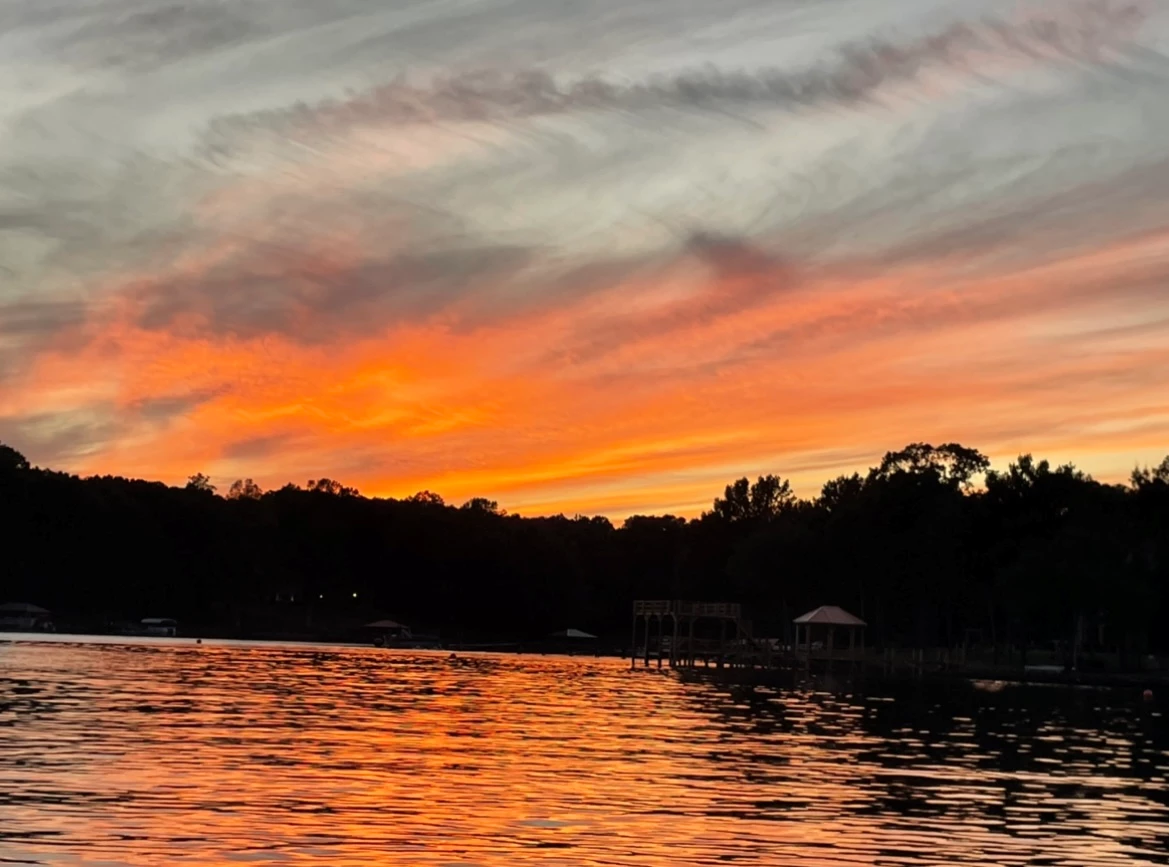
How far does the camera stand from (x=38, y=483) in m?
197

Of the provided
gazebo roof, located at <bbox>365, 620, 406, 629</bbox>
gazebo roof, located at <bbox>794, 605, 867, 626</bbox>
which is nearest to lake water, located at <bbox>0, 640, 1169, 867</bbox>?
gazebo roof, located at <bbox>794, 605, 867, 626</bbox>

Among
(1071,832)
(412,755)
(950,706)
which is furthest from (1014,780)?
(950,706)

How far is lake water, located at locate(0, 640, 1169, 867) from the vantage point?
23.4 m

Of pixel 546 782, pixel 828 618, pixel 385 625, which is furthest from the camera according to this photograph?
pixel 385 625

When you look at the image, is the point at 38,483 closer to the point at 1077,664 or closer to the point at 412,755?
the point at 1077,664

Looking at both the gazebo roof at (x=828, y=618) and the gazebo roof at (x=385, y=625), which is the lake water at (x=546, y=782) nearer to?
the gazebo roof at (x=828, y=618)

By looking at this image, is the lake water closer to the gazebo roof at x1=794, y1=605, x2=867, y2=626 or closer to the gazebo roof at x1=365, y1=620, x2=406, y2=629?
the gazebo roof at x1=794, y1=605, x2=867, y2=626

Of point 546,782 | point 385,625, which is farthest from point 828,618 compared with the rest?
point 546,782

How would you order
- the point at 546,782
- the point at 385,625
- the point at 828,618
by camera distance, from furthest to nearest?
the point at 385,625
the point at 828,618
the point at 546,782

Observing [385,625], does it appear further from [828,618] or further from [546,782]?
[546,782]

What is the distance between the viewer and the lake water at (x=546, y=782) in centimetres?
2344

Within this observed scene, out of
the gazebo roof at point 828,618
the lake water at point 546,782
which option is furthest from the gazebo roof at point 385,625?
the lake water at point 546,782

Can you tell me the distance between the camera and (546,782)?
1280 inches

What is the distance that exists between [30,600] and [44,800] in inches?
7070
